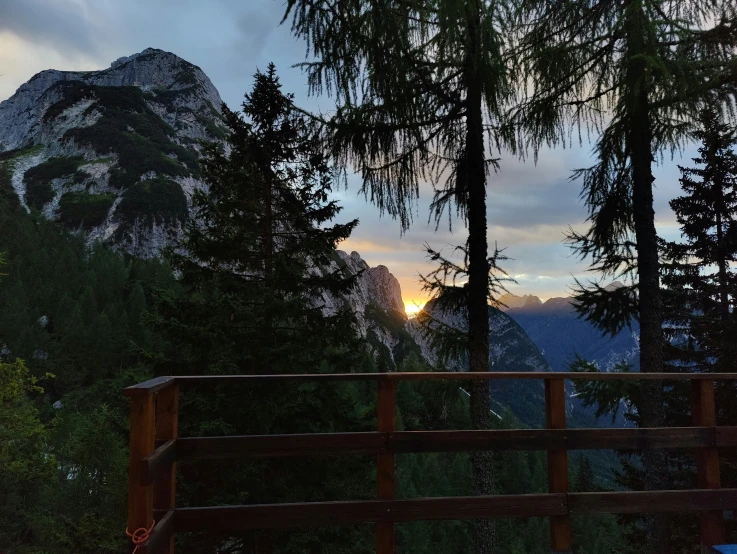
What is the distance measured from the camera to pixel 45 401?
58.4 m

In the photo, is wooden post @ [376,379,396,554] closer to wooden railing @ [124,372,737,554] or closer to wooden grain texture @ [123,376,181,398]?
wooden railing @ [124,372,737,554]

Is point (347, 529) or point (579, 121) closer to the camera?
point (579, 121)

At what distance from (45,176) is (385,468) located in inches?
6355

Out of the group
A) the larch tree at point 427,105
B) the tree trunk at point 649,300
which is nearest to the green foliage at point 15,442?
the larch tree at point 427,105

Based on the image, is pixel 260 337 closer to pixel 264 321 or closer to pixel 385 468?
pixel 264 321

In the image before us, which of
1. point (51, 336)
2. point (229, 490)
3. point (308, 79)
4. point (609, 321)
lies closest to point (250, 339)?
point (229, 490)

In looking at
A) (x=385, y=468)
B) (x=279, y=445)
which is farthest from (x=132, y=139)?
(x=385, y=468)

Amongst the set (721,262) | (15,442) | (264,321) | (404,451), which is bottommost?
(15,442)

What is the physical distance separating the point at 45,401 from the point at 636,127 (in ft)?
229

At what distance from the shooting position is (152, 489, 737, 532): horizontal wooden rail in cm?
305

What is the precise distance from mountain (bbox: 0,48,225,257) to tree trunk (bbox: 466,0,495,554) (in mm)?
113242

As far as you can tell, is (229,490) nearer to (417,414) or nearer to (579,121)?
(579,121)

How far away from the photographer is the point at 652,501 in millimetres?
3443

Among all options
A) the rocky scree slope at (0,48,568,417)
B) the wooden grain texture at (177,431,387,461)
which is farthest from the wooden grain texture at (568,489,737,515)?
the rocky scree slope at (0,48,568,417)
